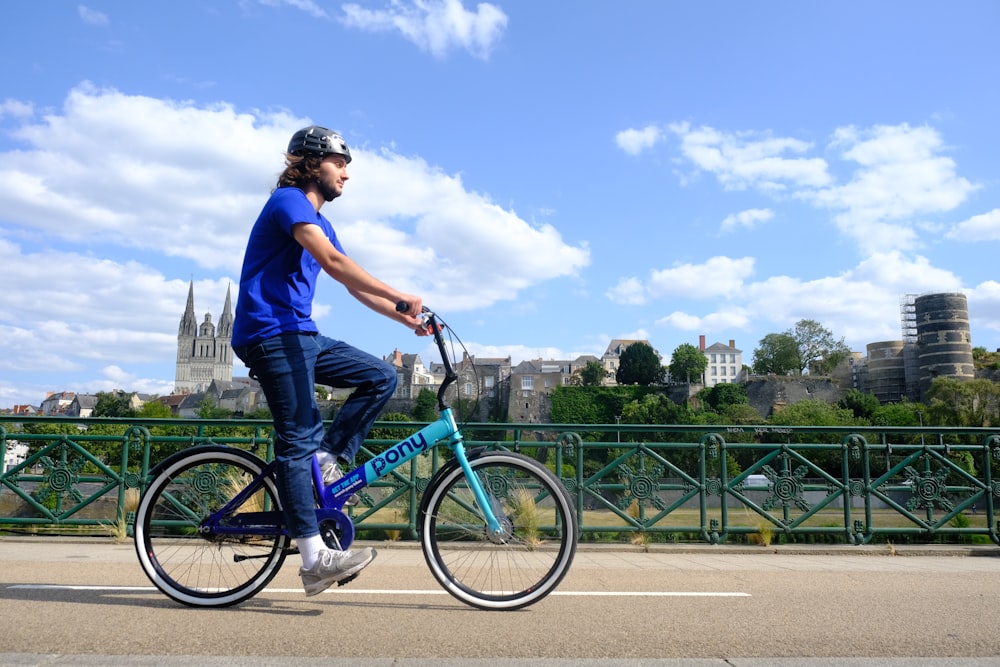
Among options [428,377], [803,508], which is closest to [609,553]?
[803,508]

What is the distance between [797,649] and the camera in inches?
106

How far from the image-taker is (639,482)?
23.2 feet

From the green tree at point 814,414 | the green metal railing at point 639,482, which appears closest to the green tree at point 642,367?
the green tree at point 814,414

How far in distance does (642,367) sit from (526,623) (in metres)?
100

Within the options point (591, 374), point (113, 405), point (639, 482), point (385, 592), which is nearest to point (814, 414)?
point (591, 374)

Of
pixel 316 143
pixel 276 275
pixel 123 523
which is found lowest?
pixel 123 523

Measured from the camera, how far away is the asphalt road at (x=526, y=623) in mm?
2533

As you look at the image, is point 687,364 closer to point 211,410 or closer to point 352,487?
point 211,410

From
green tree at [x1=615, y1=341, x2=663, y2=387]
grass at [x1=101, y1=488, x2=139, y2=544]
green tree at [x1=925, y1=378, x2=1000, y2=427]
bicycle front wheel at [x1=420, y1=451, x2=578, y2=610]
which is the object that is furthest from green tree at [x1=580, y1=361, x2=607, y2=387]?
bicycle front wheel at [x1=420, y1=451, x2=578, y2=610]

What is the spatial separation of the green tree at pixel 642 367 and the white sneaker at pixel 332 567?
99999 mm

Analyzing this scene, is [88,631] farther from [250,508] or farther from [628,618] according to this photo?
[628,618]

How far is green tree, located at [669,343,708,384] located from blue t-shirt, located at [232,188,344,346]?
10063 cm

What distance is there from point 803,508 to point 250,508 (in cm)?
534

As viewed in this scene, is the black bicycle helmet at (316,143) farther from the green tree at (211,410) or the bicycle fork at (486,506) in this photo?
the green tree at (211,410)
